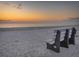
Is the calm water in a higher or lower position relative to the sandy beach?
higher

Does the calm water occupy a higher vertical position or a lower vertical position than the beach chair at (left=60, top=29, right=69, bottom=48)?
higher

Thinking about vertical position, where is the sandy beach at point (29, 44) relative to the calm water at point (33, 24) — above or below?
below

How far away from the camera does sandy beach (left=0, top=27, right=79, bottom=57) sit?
1441 millimetres

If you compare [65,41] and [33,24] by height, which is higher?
[33,24]

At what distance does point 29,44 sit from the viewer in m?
1.46

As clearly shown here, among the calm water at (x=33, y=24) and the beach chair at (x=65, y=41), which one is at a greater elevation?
the calm water at (x=33, y=24)

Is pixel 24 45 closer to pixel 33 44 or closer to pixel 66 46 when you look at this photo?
pixel 33 44

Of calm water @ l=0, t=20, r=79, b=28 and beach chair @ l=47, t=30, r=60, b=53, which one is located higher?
calm water @ l=0, t=20, r=79, b=28

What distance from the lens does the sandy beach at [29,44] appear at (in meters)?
1.44

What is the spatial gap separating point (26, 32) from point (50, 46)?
0.29 meters

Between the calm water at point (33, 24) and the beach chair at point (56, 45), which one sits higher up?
the calm water at point (33, 24)

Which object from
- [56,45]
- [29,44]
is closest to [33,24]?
[29,44]

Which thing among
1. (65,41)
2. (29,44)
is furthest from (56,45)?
(29,44)

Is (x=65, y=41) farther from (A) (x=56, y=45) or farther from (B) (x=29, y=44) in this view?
(B) (x=29, y=44)
